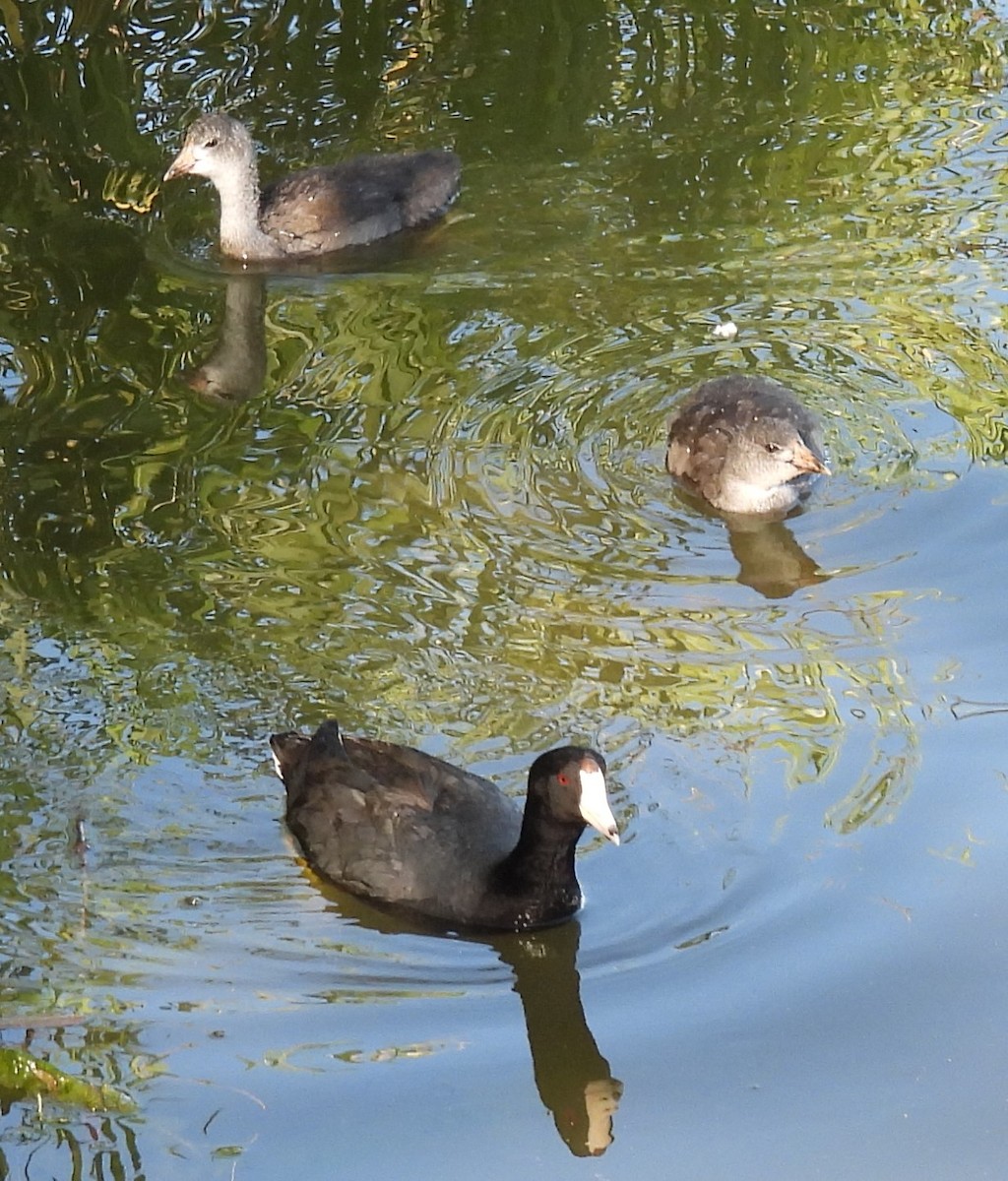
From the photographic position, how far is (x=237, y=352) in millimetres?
9484

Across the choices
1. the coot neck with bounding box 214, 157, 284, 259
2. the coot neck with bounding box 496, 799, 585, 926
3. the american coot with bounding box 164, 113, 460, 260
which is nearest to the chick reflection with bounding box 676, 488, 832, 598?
the coot neck with bounding box 496, 799, 585, 926

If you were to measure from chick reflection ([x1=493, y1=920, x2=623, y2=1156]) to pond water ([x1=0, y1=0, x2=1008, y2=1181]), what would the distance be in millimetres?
15

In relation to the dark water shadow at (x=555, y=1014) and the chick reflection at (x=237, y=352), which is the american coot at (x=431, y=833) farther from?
the chick reflection at (x=237, y=352)

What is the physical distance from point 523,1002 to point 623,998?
30 centimetres

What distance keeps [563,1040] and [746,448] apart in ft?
10.4

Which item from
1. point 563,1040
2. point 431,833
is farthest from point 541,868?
point 563,1040

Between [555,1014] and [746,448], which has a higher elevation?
[746,448]

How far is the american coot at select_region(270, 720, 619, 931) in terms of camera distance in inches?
232

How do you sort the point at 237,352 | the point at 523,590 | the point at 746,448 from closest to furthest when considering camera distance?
the point at 523,590, the point at 746,448, the point at 237,352

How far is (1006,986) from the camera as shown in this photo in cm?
558

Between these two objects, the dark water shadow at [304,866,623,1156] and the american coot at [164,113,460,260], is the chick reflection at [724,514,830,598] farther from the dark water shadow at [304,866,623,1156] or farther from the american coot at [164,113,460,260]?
the american coot at [164,113,460,260]

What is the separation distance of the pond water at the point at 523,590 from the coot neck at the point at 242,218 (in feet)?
0.72

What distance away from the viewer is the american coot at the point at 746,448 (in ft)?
26.3

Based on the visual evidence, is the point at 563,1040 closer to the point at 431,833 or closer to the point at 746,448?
the point at 431,833
